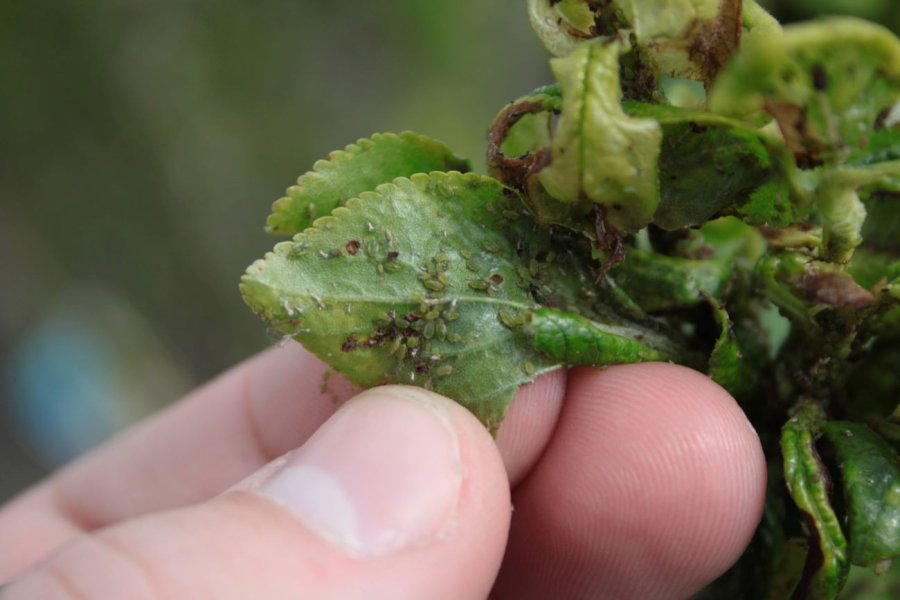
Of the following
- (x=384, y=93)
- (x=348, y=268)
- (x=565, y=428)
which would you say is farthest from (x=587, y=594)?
(x=384, y=93)

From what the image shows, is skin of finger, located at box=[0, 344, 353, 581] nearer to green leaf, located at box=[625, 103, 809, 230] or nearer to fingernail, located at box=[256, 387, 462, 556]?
fingernail, located at box=[256, 387, 462, 556]

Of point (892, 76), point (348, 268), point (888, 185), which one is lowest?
point (888, 185)

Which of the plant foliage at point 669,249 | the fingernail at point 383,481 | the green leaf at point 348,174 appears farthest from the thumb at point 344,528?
the green leaf at point 348,174

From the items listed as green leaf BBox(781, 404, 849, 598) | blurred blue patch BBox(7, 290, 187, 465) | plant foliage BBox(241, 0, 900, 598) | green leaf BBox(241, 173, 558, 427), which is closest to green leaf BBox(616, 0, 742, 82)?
plant foliage BBox(241, 0, 900, 598)

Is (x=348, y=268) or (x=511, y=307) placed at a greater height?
(x=348, y=268)

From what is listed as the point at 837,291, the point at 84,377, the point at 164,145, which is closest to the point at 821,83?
the point at 837,291

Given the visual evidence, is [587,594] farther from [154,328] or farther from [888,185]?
[154,328]

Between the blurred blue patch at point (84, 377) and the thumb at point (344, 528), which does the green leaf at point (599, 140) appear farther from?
the blurred blue patch at point (84, 377)
